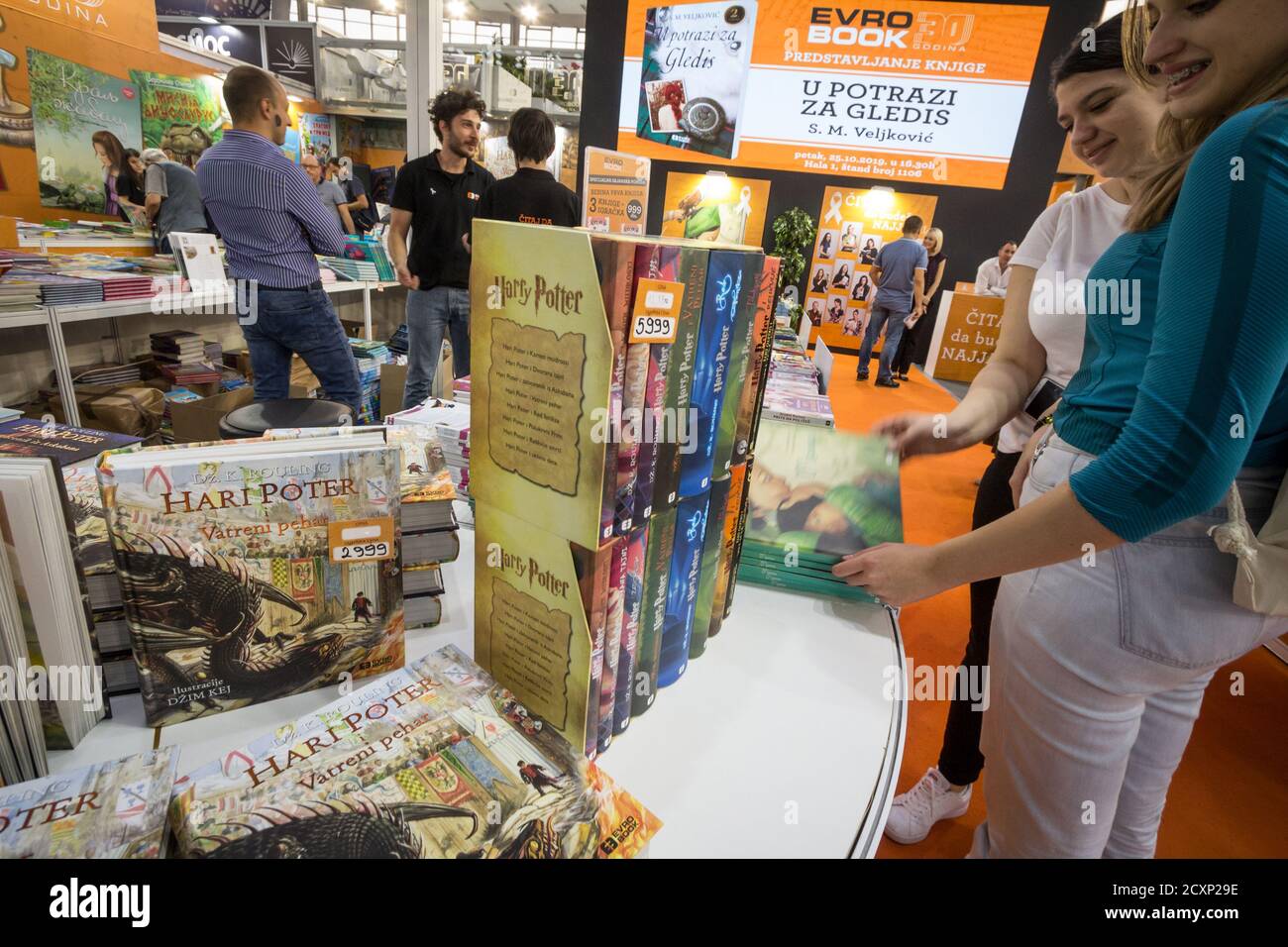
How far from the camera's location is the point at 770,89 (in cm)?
800

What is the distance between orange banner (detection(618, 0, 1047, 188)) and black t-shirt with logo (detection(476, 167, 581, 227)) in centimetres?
→ 599

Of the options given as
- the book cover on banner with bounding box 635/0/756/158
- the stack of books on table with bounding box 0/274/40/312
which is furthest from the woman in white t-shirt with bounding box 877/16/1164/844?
the book cover on banner with bounding box 635/0/756/158

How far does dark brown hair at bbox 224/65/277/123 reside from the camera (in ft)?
7.83

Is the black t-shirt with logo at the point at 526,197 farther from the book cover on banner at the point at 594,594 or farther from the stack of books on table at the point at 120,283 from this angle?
the book cover on banner at the point at 594,594

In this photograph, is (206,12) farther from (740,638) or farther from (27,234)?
(740,638)

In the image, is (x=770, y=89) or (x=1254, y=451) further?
(x=770, y=89)

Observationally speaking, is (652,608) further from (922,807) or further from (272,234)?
(272,234)

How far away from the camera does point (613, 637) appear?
2.28 ft

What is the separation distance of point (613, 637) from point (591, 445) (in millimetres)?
234

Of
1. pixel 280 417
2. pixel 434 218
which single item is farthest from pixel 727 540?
pixel 434 218

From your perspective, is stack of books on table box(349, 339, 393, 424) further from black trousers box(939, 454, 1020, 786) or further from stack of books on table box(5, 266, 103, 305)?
black trousers box(939, 454, 1020, 786)

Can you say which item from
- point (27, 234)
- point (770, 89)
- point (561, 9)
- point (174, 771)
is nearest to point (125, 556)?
point (174, 771)

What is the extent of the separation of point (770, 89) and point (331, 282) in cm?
662
